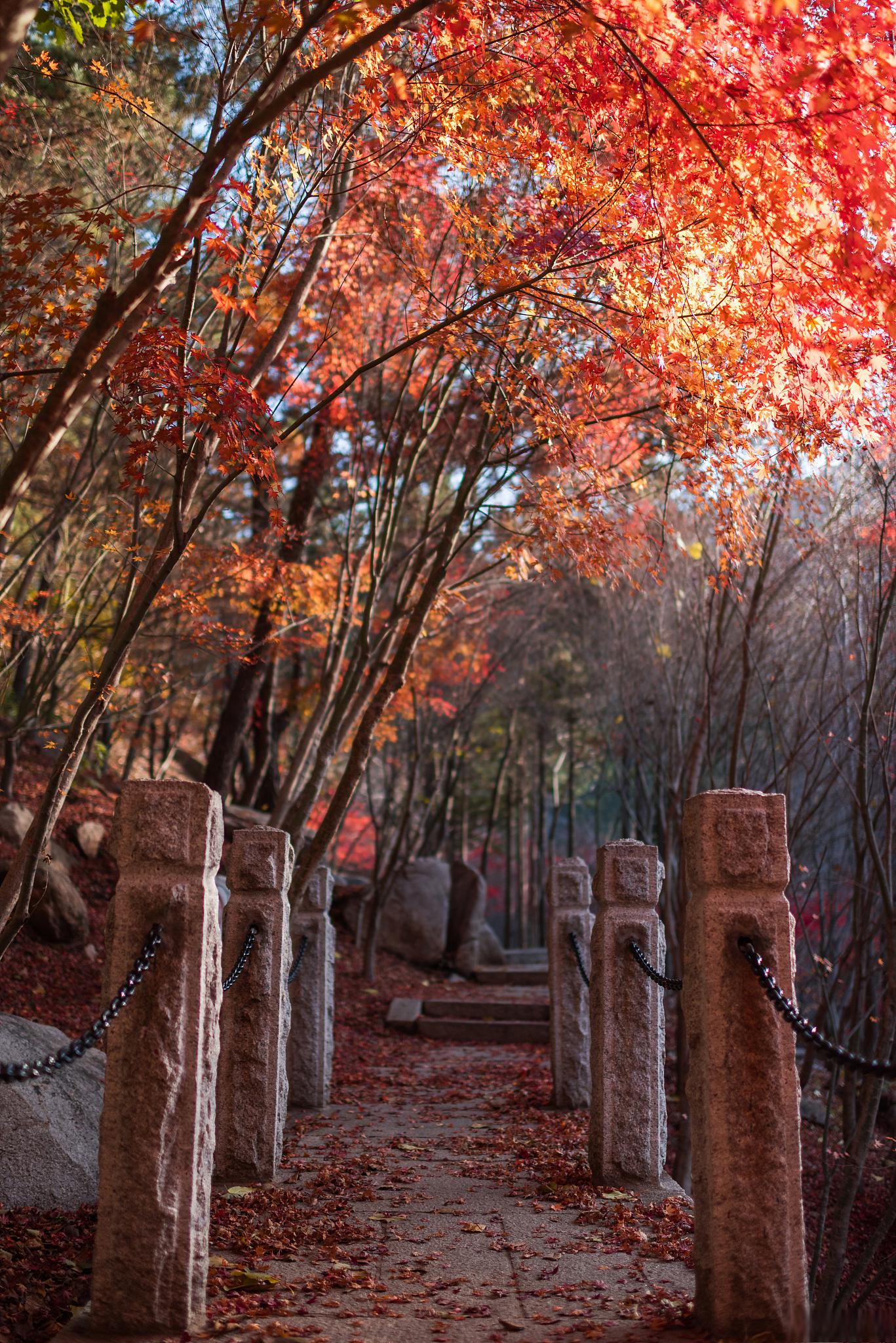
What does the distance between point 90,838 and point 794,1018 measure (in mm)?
11649

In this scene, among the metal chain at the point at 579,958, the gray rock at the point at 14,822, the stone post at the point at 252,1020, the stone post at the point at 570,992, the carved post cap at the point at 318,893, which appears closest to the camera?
the stone post at the point at 252,1020

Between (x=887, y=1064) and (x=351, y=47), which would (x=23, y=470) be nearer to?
(x=351, y=47)

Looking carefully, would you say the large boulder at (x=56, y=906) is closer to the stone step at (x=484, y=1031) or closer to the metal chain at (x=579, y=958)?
the stone step at (x=484, y=1031)

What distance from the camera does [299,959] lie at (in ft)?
23.8

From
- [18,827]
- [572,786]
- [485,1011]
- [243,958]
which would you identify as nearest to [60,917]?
[18,827]

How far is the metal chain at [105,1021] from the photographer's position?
3021 mm

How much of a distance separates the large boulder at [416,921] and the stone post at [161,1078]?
14322 mm

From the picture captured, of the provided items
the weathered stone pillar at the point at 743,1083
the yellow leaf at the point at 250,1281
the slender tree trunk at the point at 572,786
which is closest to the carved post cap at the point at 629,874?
the weathered stone pillar at the point at 743,1083

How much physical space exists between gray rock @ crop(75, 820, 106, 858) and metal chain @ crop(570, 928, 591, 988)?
797 centimetres

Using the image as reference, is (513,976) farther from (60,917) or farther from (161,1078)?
(161,1078)

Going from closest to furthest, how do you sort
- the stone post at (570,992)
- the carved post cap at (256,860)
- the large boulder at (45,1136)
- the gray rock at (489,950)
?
the large boulder at (45,1136)
the carved post cap at (256,860)
the stone post at (570,992)
the gray rock at (489,950)

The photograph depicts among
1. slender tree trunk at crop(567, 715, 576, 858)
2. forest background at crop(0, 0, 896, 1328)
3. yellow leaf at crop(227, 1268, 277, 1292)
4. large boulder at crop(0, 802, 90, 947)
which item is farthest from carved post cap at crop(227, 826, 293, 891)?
slender tree trunk at crop(567, 715, 576, 858)

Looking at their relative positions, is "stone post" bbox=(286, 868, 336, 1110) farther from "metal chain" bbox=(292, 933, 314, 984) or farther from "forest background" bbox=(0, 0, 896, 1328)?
"forest background" bbox=(0, 0, 896, 1328)

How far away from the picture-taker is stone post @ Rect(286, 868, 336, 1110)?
7.44m
